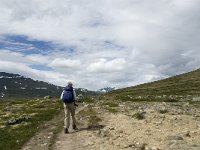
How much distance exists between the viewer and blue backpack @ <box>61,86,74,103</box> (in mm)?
34188

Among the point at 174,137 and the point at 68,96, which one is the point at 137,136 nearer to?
the point at 174,137

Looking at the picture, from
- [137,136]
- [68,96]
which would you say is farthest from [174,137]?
[68,96]

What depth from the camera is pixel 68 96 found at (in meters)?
34.2

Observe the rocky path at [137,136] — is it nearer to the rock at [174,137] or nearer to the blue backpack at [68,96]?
the rock at [174,137]

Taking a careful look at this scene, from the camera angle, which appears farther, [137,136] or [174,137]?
[137,136]

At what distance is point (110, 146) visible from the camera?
25438 mm

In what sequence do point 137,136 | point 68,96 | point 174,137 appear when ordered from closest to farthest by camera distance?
point 174,137 < point 137,136 < point 68,96

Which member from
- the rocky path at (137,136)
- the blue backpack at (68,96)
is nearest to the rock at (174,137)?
the rocky path at (137,136)

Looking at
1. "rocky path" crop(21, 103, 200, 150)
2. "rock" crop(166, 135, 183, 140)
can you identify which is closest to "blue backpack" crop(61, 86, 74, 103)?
"rocky path" crop(21, 103, 200, 150)

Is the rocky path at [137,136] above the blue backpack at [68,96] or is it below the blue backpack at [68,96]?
below

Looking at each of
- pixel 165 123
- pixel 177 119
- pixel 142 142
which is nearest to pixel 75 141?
pixel 142 142

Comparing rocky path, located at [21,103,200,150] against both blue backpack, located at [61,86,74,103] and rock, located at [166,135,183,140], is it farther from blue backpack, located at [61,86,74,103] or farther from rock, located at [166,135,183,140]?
blue backpack, located at [61,86,74,103]

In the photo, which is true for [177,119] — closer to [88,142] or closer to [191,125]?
[191,125]

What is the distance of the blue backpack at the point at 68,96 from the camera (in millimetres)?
34188
